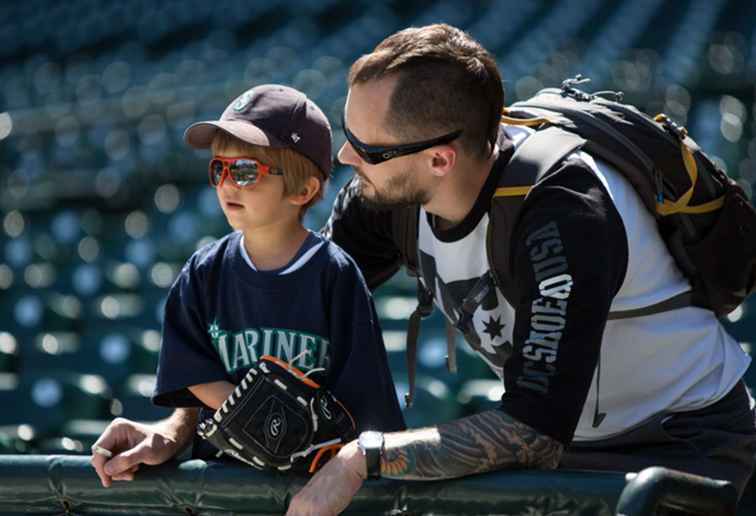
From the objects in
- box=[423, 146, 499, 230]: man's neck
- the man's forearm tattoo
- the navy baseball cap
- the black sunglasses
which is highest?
the navy baseball cap

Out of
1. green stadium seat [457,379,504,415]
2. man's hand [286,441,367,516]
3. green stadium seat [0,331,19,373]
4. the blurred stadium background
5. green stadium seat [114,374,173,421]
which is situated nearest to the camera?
man's hand [286,441,367,516]

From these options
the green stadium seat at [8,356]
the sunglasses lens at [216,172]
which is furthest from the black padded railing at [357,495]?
the green stadium seat at [8,356]

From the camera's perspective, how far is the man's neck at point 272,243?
6.36ft

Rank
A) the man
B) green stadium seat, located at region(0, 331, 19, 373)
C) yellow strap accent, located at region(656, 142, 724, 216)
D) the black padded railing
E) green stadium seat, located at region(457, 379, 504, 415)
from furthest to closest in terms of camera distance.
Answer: green stadium seat, located at region(0, 331, 19, 373) → green stadium seat, located at region(457, 379, 504, 415) → yellow strap accent, located at region(656, 142, 724, 216) → the man → the black padded railing

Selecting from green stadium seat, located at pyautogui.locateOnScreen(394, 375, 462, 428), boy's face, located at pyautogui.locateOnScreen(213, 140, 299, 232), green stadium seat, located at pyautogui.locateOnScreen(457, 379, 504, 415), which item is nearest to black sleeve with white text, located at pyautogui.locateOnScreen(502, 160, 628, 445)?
boy's face, located at pyautogui.locateOnScreen(213, 140, 299, 232)

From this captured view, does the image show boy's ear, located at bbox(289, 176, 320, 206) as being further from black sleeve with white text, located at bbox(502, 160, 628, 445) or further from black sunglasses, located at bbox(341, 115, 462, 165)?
black sleeve with white text, located at bbox(502, 160, 628, 445)

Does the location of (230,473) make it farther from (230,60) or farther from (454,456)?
(230,60)

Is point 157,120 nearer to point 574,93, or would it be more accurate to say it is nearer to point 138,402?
point 138,402

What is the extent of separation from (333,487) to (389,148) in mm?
570

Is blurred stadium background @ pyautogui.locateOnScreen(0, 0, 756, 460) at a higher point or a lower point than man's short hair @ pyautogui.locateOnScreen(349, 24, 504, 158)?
lower

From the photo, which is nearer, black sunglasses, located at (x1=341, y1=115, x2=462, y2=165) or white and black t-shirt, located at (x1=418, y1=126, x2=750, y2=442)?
white and black t-shirt, located at (x1=418, y1=126, x2=750, y2=442)

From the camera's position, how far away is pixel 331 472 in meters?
1.58

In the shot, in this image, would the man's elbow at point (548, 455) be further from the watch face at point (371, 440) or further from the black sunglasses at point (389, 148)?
the black sunglasses at point (389, 148)

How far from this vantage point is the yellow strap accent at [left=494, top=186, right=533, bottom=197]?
71.2 inches
